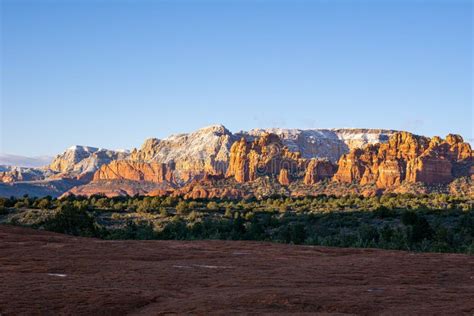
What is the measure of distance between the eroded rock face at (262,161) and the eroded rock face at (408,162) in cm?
1246

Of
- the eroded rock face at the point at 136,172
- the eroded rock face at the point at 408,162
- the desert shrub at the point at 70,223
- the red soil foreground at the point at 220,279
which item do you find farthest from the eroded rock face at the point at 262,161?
the red soil foreground at the point at 220,279

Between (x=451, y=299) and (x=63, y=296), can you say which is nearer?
(x=63, y=296)

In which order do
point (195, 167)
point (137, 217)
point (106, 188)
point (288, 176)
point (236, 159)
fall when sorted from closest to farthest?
point (137, 217), point (288, 176), point (236, 159), point (106, 188), point (195, 167)

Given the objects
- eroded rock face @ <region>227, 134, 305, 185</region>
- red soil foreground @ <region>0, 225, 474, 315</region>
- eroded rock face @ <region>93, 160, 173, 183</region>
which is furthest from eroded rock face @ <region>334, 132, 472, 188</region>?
red soil foreground @ <region>0, 225, 474, 315</region>

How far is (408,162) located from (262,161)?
32.1m

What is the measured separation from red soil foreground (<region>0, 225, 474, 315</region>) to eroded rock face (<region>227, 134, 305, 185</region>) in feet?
357

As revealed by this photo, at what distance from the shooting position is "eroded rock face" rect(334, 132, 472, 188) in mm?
113562

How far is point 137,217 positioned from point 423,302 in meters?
42.7

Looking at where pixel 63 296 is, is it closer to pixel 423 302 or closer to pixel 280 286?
pixel 280 286

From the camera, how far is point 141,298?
9203 mm

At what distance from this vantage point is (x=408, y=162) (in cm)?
11738

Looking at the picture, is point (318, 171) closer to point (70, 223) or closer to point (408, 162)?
point (408, 162)

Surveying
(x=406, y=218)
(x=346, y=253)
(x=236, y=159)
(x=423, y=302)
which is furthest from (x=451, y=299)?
(x=236, y=159)

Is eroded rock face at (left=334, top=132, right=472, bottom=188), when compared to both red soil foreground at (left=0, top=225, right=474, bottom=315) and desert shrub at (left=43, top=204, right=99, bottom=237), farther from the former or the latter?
red soil foreground at (left=0, top=225, right=474, bottom=315)
